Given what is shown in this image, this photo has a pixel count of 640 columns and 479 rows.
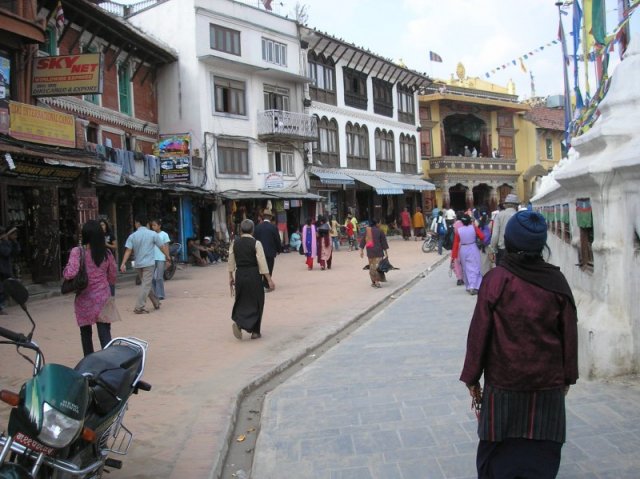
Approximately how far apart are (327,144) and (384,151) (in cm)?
644

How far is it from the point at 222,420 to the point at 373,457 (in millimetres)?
1475

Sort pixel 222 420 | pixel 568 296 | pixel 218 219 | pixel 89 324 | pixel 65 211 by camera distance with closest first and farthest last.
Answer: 1. pixel 568 296
2. pixel 222 420
3. pixel 89 324
4. pixel 65 211
5. pixel 218 219

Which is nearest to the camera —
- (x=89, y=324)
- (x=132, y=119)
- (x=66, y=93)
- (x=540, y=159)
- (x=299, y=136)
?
(x=89, y=324)

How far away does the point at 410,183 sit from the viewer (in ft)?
126

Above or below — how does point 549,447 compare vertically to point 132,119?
below

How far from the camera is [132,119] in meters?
22.9

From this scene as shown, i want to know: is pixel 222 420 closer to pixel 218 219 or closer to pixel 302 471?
pixel 302 471

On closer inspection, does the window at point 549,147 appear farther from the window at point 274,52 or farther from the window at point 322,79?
the window at point 274,52

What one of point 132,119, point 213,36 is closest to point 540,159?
point 213,36

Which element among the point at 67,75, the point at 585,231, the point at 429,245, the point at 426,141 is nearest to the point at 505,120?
the point at 426,141

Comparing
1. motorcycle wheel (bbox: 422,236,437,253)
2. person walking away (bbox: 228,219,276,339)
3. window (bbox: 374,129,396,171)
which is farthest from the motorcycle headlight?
window (bbox: 374,129,396,171)

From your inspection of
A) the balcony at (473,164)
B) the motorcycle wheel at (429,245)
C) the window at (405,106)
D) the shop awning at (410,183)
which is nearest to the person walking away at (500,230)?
the motorcycle wheel at (429,245)

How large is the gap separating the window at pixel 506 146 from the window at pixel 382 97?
11.1 m

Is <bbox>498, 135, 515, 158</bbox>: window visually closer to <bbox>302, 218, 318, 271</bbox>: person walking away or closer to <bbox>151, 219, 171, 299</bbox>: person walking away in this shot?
<bbox>302, 218, 318, 271</bbox>: person walking away
